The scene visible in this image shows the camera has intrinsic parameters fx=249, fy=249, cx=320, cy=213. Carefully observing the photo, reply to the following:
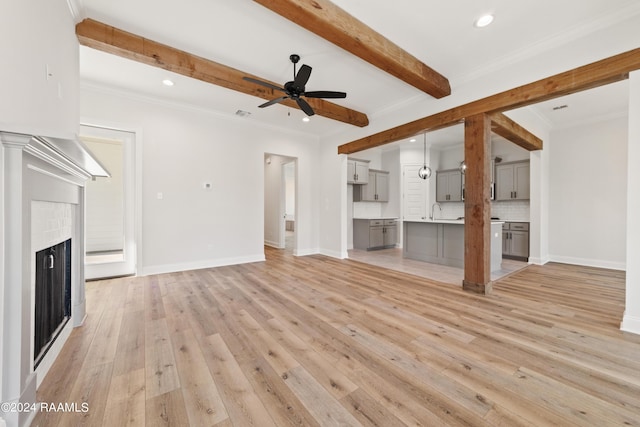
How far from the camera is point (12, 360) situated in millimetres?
1182

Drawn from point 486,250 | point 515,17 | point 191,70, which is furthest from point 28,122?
point 486,250

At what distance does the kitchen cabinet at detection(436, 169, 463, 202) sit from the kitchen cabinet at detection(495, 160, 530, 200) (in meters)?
0.91

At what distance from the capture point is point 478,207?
134 inches

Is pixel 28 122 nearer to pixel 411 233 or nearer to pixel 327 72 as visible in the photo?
pixel 327 72

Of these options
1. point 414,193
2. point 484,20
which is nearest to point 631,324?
point 484,20

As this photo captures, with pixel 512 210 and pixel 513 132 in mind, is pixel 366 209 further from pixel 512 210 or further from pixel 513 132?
pixel 513 132

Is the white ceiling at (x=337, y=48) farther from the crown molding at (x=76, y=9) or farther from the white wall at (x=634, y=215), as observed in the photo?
the white wall at (x=634, y=215)

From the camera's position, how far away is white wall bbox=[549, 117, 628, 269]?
4719mm

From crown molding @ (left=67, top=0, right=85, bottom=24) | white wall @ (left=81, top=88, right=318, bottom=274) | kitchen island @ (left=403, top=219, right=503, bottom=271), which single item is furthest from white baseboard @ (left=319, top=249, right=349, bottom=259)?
crown molding @ (left=67, top=0, right=85, bottom=24)

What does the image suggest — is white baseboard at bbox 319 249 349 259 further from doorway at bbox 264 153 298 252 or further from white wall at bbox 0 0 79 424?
white wall at bbox 0 0 79 424

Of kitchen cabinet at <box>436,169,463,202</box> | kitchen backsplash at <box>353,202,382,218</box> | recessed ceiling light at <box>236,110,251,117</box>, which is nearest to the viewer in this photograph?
recessed ceiling light at <box>236,110,251,117</box>

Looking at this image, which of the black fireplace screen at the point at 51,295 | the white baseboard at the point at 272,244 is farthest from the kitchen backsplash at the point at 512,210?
the black fireplace screen at the point at 51,295

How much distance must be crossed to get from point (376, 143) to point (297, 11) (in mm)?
3210

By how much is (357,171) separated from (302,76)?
4515 millimetres
